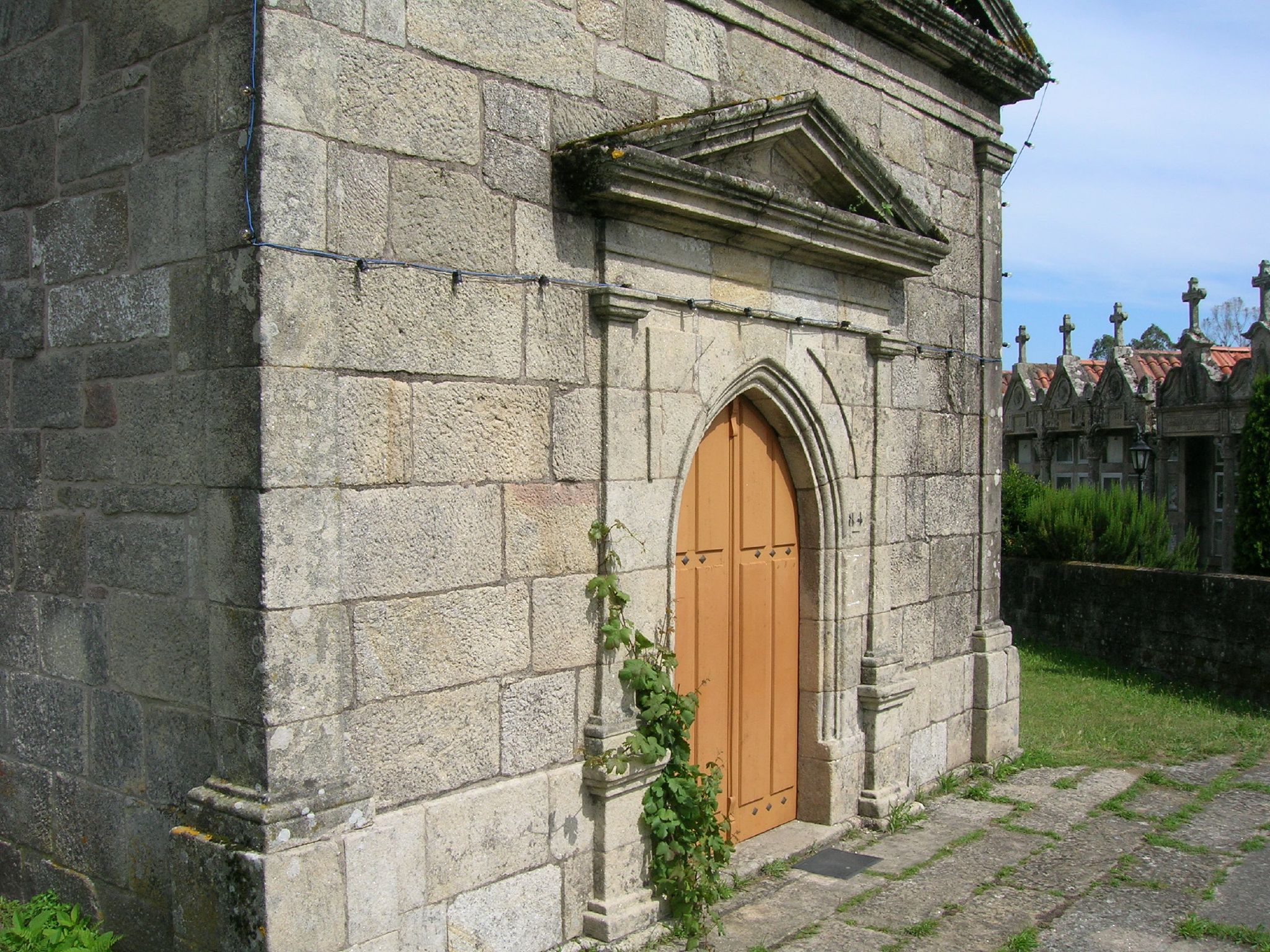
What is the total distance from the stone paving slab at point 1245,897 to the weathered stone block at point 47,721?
→ 4.56 metres

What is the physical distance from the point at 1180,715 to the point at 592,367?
6.50 meters

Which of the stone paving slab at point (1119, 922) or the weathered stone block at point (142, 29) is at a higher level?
the weathered stone block at point (142, 29)

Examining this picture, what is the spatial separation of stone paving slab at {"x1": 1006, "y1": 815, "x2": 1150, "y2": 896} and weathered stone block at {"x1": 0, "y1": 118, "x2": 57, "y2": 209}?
16.2 ft

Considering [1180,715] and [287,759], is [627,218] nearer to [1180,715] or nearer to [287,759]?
[287,759]

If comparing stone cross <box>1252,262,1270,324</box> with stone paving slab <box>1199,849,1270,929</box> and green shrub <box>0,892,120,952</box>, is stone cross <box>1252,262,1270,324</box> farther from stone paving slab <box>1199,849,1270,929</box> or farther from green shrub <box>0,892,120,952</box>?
green shrub <box>0,892,120,952</box>

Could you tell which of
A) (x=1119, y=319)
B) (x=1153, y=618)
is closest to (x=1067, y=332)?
(x=1119, y=319)

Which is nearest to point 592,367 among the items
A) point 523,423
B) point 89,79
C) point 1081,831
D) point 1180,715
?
point 523,423

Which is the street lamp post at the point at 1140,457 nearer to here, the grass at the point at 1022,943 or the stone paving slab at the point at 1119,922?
the stone paving slab at the point at 1119,922

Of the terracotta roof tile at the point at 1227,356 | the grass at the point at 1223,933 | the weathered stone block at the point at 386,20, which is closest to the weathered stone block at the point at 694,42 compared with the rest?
the weathered stone block at the point at 386,20

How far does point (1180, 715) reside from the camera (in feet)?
27.5

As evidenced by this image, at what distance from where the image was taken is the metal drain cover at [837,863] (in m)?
5.01

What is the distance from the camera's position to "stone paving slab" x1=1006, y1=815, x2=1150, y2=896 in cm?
496

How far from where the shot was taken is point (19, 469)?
13.3ft

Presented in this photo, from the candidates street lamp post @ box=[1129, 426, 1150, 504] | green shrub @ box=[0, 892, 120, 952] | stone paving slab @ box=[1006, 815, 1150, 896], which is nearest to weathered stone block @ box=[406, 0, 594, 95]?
green shrub @ box=[0, 892, 120, 952]
